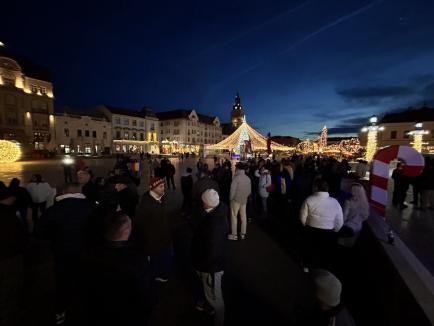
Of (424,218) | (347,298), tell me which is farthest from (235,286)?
(424,218)

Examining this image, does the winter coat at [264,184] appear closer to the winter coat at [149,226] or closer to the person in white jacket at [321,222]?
the person in white jacket at [321,222]

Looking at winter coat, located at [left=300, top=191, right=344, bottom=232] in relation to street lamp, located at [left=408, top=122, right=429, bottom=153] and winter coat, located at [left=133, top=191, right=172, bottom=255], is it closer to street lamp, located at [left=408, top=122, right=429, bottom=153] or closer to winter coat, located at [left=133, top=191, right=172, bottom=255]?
winter coat, located at [left=133, top=191, right=172, bottom=255]

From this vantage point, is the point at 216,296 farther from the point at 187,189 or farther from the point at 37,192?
the point at 37,192

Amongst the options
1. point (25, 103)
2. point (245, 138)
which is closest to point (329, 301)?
point (245, 138)

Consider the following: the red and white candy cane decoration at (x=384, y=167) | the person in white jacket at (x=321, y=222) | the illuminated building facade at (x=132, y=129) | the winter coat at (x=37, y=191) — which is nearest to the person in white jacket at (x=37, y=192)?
the winter coat at (x=37, y=191)

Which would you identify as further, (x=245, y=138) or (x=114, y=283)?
(x=245, y=138)

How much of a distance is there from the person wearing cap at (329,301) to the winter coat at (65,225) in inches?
118

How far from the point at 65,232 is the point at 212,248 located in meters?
1.99

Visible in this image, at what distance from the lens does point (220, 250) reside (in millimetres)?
3068

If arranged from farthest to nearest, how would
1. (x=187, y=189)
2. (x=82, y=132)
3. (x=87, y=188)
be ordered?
(x=82, y=132)
(x=187, y=189)
(x=87, y=188)

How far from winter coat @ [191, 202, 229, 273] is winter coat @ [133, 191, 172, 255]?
770 mm

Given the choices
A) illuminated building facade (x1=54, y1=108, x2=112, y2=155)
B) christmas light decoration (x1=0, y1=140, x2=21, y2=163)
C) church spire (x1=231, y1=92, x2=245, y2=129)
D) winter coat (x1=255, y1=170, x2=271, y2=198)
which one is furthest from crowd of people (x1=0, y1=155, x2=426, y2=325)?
church spire (x1=231, y1=92, x2=245, y2=129)

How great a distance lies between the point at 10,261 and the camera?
2.86 m

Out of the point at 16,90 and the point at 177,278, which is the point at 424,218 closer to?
the point at 177,278
